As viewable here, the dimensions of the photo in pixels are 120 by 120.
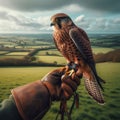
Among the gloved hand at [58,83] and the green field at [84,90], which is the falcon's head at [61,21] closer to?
the gloved hand at [58,83]

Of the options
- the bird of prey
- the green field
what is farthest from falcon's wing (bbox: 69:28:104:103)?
the green field

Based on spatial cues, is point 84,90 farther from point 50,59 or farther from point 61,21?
point 61,21

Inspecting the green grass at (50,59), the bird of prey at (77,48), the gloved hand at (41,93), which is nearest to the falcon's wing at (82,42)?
the bird of prey at (77,48)

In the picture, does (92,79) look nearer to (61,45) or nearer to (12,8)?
(61,45)

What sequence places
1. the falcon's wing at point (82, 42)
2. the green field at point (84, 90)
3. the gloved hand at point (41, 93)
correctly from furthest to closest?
the green field at point (84, 90)
the falcon's wing at point (82, 42)
the gloved hand at point (41, 93)

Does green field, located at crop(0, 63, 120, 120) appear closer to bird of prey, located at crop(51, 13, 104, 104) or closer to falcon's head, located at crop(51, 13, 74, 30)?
bird of prey, located at crop(51, 13, 104, 104)

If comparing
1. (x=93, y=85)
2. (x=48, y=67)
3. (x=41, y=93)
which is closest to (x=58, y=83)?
(x=41, y=93)

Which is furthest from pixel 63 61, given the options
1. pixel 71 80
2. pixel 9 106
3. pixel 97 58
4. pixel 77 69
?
pixel 9 106
